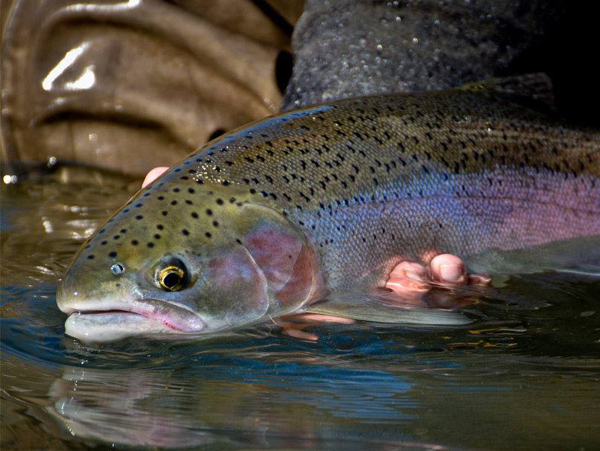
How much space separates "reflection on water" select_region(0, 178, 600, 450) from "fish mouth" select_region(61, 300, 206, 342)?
0.20 feet

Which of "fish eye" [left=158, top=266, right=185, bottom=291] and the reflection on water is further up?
"fish eye" [left=158, top=266, right=185, bottom=291]

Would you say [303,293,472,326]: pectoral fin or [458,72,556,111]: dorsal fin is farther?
[458,72,556,111]: dorsal fin

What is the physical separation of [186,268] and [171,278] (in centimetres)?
7

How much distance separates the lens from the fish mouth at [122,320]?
2512 millimetres

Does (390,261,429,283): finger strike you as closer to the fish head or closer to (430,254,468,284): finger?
(430,254,468,284): finger

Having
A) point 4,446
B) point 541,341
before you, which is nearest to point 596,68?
point 541,341

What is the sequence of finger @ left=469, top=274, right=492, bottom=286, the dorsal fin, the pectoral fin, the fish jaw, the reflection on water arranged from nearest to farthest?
the reflection on water
the fish jaw
the pectoral fin
finger @ left=469, top=274, right=492, bottom=286
the dorsal fin

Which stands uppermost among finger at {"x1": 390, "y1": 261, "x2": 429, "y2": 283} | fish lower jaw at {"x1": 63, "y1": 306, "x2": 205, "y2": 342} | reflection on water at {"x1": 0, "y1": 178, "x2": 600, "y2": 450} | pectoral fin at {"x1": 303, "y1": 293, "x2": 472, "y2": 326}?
finger at {"x1": 390, "y1": 261, "x2": 429, "y2": 283}

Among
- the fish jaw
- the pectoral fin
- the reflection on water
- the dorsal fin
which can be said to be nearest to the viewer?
the reflection on water

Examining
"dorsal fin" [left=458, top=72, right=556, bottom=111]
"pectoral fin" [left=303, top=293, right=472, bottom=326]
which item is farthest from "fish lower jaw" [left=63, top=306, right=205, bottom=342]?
"dorsal fin" [left=458, top=72, right=556, bottom=111]

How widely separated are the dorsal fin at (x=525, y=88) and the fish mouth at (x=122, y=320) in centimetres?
156

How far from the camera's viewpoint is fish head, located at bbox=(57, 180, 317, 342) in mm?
2529

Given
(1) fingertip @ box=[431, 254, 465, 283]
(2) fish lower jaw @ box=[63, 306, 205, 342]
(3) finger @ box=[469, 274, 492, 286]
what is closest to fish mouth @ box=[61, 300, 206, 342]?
(2) fish lower jaw @ box=[63, 306, 205, 342]

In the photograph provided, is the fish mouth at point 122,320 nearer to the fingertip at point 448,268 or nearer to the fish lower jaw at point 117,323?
the fish lower jaw at point 117,323
